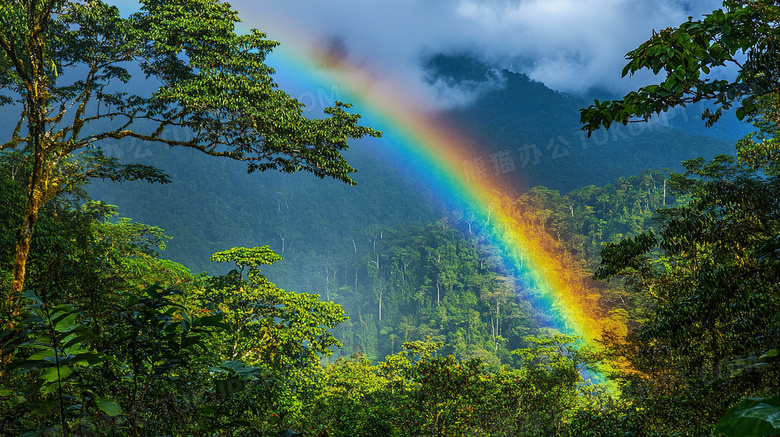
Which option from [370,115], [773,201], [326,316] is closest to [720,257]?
[773,201]

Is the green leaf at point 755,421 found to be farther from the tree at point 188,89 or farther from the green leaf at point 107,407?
the tree at point 188,89

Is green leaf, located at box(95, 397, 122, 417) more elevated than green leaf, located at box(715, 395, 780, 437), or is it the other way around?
green leaf, located at box(715, 395, 780, 437)

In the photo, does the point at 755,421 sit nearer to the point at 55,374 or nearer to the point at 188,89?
the point at 55,374

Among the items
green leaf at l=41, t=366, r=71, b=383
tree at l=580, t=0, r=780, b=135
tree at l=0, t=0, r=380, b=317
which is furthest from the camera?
tree at l=0, t=0, r=380, b=317

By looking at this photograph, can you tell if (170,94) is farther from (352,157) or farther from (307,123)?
(352,157)

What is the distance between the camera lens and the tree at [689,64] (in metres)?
1.41

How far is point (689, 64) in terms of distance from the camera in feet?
4.61

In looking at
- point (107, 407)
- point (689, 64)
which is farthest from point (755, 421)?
point (689, 64)

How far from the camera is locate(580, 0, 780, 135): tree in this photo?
4.64 feet

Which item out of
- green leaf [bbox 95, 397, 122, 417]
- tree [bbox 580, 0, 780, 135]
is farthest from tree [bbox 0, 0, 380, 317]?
green leaf [bbox 95, 397, 122, 417]

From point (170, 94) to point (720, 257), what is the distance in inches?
294

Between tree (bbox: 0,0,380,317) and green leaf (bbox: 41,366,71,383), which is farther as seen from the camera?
tree (bbox: 0,0,380,317)

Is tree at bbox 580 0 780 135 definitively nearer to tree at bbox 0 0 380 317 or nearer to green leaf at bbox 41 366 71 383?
green leaf at bbox 41 366 71 383

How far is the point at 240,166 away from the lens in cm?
10431
